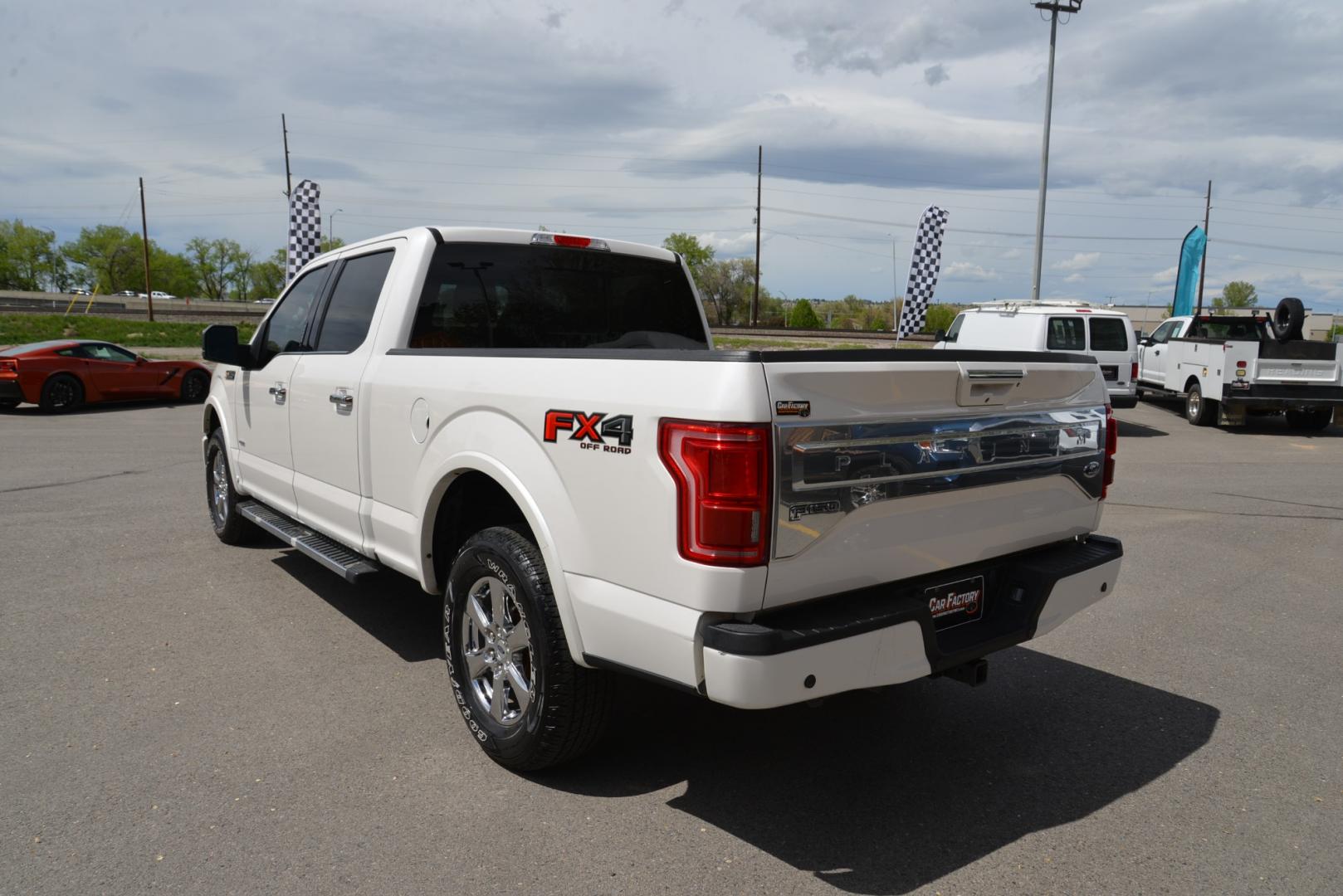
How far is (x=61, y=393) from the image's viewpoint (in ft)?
54.6

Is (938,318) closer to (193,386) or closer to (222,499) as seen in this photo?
(193,386)

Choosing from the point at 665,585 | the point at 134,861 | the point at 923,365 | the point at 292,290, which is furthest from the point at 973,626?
the point at 292,290

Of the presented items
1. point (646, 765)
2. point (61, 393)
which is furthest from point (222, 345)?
point (61, 393)

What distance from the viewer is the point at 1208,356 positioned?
51.2ft

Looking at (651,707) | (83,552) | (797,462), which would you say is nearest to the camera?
(797,462)

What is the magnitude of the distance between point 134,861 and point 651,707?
2.01 metres

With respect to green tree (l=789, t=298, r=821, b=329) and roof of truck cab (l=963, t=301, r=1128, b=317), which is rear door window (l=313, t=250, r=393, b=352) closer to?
roof of truck cab (l=963, t=301, r=1128, b=317)

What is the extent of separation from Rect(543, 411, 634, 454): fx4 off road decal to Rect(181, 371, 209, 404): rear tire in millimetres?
17760

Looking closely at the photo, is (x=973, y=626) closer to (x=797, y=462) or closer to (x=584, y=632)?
(x=797, y=462)

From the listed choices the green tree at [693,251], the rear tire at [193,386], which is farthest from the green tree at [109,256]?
the rear tire at [193,386]

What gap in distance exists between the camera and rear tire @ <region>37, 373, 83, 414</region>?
16.4 metres

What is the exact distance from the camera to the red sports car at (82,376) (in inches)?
634

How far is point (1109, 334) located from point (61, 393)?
1772 cm

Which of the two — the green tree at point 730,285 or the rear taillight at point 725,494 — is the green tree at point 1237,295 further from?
the rear taillight at point 725,494
